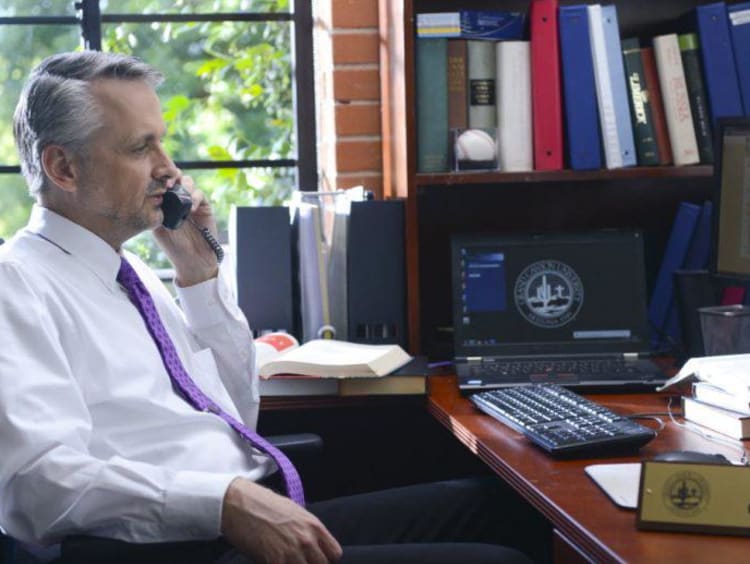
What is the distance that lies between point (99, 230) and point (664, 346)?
1.26 metres

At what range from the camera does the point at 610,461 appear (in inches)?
63.7

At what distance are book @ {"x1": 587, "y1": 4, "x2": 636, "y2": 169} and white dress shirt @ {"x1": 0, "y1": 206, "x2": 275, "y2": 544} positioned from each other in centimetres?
89

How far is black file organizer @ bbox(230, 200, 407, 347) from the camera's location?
2430 millimetres

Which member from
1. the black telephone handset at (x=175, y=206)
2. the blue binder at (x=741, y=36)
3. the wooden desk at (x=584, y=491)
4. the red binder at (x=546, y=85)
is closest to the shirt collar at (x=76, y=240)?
the black telephone handset at (x=175, y=206)

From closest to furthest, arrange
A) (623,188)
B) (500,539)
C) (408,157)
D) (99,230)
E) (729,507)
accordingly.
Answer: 1. (729,507)
2. (99,230)
3. (500,539)
4. (408,157)
5. (623,188)

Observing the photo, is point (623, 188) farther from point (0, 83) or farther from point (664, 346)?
point (0, 83)

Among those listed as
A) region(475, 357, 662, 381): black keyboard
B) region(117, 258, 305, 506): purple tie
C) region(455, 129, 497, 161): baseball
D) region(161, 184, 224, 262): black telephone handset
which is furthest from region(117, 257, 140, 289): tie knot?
region(455, 129, 497, 161): baseball

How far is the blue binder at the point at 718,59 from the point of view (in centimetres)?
245

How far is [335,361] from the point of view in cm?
219

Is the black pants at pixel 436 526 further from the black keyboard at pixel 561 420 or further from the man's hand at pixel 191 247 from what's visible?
the man's hand at pixel 191 247

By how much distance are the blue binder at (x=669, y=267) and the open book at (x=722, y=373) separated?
57 cm

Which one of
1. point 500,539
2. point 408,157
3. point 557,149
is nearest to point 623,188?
point 557,149

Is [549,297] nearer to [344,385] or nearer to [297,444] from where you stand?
[344,385]

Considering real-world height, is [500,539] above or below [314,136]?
below
